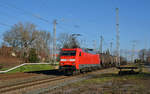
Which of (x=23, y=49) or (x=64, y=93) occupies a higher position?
(x=23, y=49)

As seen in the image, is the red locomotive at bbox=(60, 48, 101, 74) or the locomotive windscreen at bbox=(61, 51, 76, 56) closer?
the red locomotive at bbox=(60, 48, 101, 74)

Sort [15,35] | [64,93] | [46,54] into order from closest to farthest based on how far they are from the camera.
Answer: [64,93] → [15,35] → [46,54]

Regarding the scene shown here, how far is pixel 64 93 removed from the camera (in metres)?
10.9

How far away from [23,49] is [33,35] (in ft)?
18.4

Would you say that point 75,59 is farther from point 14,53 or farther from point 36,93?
point 14,53

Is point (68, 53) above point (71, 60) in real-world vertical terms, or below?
above

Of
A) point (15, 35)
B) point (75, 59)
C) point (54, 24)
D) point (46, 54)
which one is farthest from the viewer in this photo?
point (46, 54)

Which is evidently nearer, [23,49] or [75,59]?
[75,59]

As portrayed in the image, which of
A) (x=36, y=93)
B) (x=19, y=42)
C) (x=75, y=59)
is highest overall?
(x=19, y=42)

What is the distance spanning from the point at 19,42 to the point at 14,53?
3805 mm

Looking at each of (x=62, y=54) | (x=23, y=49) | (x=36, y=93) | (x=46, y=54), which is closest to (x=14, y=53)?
(x=23, y=49)

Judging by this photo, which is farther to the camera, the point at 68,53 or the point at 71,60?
the point at 68,53

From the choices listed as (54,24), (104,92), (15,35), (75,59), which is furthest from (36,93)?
(15,35)

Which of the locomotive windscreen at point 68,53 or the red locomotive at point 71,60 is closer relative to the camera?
the red locomotive at point 71,60
